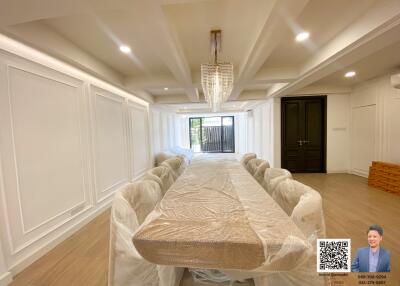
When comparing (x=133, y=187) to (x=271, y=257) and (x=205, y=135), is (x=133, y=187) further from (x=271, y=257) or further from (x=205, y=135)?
(x=205, y=135)

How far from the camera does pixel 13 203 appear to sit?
174cm

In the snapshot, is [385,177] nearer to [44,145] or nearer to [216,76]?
[216,76]

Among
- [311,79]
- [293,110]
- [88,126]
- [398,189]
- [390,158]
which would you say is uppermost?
[311,79]

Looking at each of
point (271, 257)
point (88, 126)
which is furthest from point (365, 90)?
point (88, 126)

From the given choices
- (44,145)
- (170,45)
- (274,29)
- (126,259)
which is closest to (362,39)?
(274,29)

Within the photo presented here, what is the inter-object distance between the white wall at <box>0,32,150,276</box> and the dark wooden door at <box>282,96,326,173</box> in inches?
185

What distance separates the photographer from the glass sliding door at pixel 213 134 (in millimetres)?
10586

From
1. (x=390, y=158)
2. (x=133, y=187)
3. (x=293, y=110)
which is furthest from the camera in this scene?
(x=293, y=110)

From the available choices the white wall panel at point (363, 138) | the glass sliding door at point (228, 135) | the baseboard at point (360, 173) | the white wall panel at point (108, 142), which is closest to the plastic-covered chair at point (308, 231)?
the white wall panel at point (108, 142)

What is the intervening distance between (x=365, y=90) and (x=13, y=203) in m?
6.83

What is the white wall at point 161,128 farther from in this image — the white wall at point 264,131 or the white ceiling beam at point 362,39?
the white ceiling beam at point 362,39

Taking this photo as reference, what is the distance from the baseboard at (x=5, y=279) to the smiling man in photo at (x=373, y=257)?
2.81 m

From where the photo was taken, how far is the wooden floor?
1.67m

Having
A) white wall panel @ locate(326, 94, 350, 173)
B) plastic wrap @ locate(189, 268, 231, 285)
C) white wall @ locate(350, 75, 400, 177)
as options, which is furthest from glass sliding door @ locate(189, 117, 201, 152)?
plastic wrap @ locate(189, 268, 231, 285)
